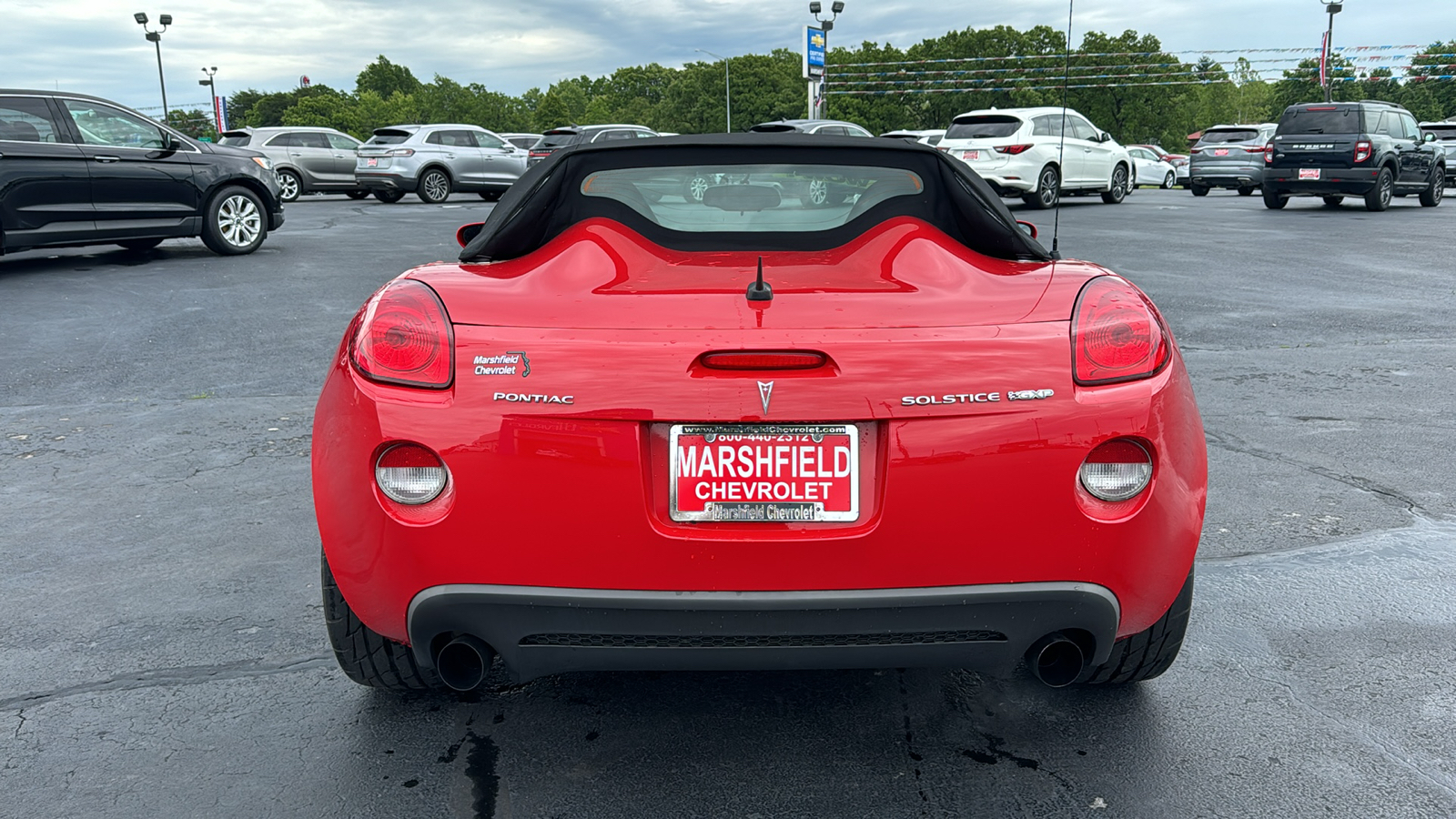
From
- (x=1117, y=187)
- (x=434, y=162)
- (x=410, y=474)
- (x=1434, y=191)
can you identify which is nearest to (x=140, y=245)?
(x=434, y=162)

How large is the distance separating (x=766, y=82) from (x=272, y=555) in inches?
4415

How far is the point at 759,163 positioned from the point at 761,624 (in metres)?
1.35

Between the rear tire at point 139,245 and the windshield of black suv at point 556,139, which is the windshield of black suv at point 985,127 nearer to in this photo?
the windshield of black suv at point 556,139

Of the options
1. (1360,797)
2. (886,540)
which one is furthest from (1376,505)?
(886,540)

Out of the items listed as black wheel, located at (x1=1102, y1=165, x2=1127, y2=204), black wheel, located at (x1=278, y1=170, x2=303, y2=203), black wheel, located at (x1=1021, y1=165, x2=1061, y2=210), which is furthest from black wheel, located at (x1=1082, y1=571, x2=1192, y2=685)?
black wheel, located at (x1=278, y1=170, x2=303, y2=203)

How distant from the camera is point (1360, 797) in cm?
240

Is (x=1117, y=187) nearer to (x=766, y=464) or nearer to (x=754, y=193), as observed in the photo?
(x=754, y=193)

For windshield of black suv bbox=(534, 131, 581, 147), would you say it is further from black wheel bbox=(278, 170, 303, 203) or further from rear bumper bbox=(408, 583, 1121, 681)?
rear bumper bbox=(408, 583, 1121, 681)

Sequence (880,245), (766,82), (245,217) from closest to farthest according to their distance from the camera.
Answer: (880,245) < (245,217) < (766,82)

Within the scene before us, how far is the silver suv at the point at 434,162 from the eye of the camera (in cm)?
2461

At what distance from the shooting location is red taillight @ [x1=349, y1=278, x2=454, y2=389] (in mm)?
2359

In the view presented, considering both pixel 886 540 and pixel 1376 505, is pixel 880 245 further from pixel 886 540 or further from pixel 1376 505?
pixel 1376 505

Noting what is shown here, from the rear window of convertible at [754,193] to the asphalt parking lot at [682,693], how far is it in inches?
50.1

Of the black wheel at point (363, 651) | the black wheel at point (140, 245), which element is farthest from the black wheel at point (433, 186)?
the black wheel at point (363, 651)
